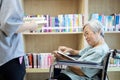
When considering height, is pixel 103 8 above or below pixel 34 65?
above

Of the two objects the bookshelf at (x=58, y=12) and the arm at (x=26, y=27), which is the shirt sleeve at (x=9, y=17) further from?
the bookshelf at (x=58, y=12)

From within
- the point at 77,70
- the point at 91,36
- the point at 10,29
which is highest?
the point at 10,29

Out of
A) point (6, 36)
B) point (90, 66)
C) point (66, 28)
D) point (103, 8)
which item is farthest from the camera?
point (103, 8)

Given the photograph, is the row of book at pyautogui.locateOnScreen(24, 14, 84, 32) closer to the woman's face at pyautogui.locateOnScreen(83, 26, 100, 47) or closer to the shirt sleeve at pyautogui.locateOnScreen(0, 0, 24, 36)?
the woman's face at pyautogui.locateOnScreen(83, 26, 100, 47)

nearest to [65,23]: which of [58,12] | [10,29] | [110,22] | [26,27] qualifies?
[58,12]

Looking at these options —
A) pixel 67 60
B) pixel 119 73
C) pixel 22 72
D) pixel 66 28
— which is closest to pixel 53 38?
pixel 66 28

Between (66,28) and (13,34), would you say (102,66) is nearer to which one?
(13,34)

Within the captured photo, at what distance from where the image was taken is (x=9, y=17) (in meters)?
1.25

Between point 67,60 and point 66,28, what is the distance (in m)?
1.01

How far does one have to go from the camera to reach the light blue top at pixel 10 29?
125 cm

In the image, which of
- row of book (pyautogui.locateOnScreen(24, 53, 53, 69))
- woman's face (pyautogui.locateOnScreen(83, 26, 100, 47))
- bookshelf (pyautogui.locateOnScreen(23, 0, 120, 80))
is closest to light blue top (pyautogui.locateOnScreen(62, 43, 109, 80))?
woman's face (pyautogui.locateOnScreen(83, 26, 100, 47))

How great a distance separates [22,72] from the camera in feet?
4.69

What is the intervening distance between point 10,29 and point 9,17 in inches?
2.9

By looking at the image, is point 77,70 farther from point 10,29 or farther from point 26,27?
point 10,29
